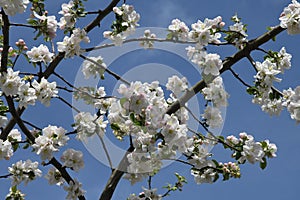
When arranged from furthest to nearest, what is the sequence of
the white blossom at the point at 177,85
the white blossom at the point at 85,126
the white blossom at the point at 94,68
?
the white blossom at the point at 94,68
the white blossom at the point at 177,85
the white blossom at the point at 85,126

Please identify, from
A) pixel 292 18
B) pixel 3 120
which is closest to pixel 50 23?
pixel 3 120

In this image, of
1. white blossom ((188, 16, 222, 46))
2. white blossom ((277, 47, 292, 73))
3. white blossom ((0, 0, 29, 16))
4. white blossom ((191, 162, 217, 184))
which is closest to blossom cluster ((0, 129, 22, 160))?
white blossom ((0, 0, 29, 16))

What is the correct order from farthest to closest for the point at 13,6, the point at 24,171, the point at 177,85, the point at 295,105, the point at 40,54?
the point at 40,54 → the point at 24,171 → the point at 177,85 → the point at 295,105 → the point at 13,6

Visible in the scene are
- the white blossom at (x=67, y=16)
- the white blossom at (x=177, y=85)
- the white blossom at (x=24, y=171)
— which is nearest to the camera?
the white blossom at (x=177, y=85)

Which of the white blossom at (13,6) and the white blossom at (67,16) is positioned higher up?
the white blossom at (67,16)

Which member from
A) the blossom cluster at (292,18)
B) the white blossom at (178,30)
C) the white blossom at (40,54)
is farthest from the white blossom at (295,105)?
the white blossom at (40,54)

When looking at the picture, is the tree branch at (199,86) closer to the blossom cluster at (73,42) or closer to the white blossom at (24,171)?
the white blossom at (24,171)

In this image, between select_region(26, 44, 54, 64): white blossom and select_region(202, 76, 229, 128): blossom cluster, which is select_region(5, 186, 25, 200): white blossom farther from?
select_region(202, 76, 229, 128): blossom cluster

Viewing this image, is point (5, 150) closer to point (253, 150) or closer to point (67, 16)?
point (67, 16)

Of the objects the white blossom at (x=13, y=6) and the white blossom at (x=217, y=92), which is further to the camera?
the white blossom at (x=217, y=92)

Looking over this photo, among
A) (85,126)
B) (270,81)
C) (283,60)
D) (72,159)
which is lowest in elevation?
(72,159)

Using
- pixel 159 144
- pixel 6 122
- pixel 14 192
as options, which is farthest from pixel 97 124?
pixel 14 192

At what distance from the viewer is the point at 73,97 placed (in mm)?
3514

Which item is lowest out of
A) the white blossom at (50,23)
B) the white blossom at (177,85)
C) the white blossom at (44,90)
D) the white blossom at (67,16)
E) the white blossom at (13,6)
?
the white blossom at (44,90)
